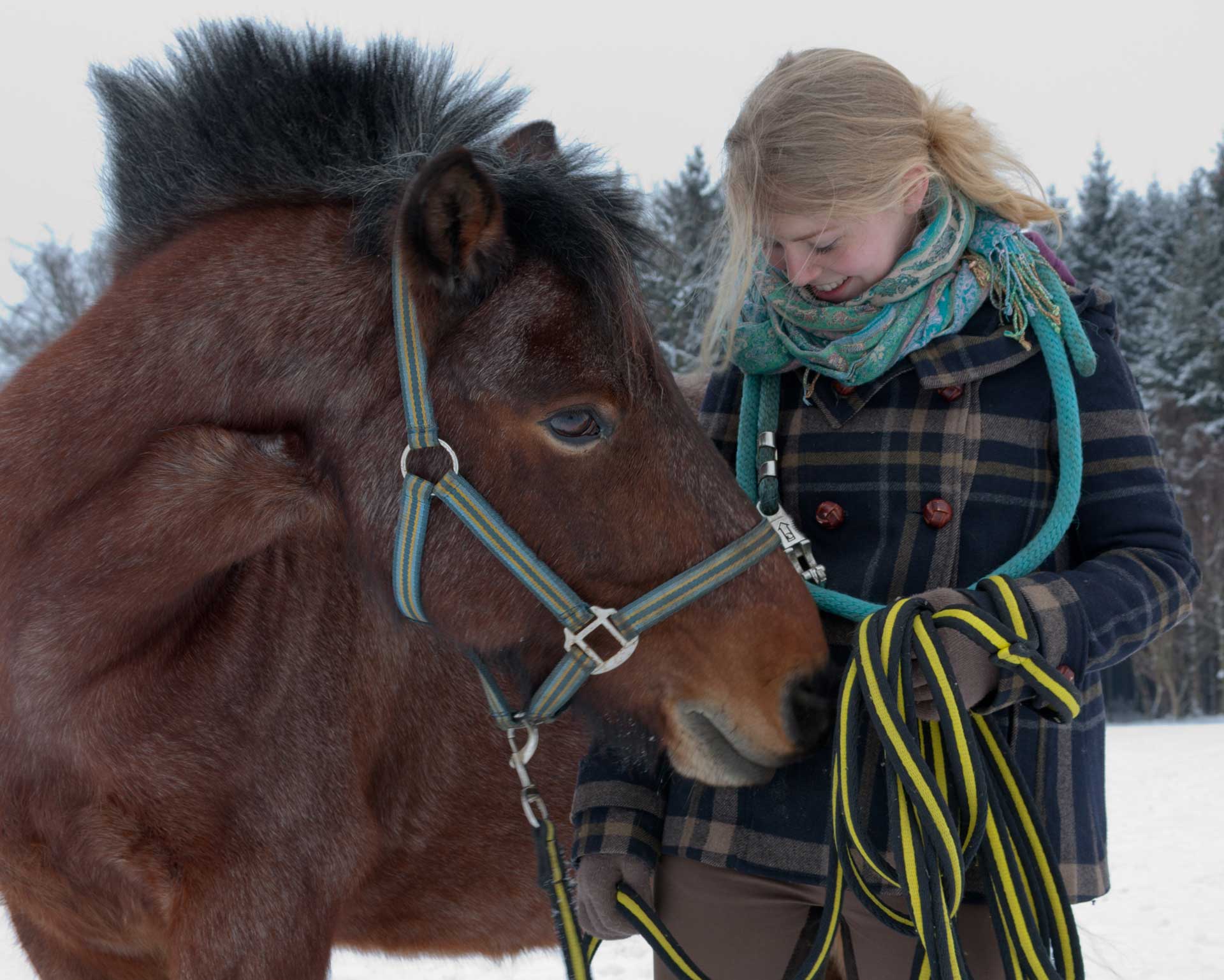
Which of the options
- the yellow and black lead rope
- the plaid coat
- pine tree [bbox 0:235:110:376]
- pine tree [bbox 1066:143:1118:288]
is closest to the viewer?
the yellow and black lead rope

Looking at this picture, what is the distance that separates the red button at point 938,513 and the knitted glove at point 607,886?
2.89 ft

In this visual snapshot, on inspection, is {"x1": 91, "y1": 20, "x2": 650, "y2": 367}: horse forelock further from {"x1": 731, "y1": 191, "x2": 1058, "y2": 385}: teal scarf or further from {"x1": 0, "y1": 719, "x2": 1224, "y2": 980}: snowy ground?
{"x1": 0, "y1": 719, "x2": 1224, "y2": 980}: snowy ground

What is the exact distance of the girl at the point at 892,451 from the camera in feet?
5.64

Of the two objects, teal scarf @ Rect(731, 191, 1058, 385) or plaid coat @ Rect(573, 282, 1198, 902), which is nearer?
plaid coat @ Rect(573, 282, 1198, 902)

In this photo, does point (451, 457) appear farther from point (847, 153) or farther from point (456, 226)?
point (847, 153)

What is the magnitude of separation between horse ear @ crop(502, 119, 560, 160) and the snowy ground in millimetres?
1940

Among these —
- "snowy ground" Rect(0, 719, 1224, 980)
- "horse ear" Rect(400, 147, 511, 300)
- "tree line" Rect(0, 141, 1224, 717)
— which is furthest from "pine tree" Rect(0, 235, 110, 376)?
"tree line" Rect(0, 141, 1224, 717)

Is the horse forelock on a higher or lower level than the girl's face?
higher

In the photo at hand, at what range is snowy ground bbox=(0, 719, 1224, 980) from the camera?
493 cm

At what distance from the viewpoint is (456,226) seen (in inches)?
70.4

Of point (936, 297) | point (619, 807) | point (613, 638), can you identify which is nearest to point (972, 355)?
point (936, 297)

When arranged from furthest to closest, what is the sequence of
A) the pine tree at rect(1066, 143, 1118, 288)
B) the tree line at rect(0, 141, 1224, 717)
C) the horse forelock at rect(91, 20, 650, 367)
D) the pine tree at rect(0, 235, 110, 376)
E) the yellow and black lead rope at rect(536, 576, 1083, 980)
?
the pine tree at rect(1066, 143, 1118, 288) → the tree line at rect(0, 141, 1224, 717) → the pine tree at rect(0, 235, 110, 376) → the horse forelock at rect(91, 20, 650, 367) → the yellow and black lead rope at rect(536, 576, 1083, 980)

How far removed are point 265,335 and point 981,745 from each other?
1.52m

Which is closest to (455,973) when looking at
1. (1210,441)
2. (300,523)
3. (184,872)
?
(184,872)
